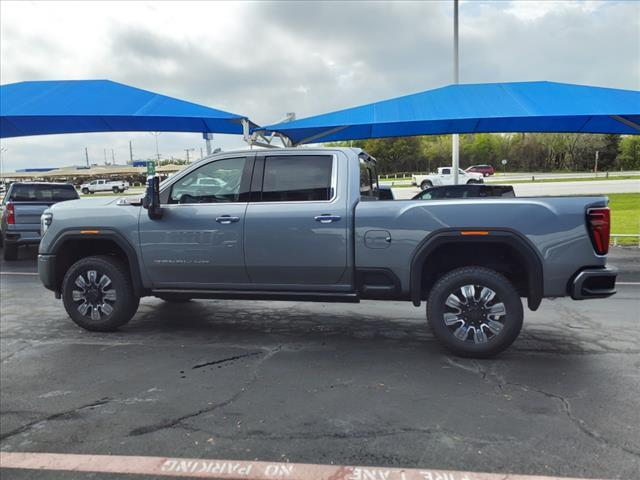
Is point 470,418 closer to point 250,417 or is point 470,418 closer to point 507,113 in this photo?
point 250,417

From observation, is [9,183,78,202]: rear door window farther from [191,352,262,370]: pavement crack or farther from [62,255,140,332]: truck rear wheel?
[191,352,262,370]: pavement crack

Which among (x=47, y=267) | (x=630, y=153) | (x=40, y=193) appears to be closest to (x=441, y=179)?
(x=630, y=153)

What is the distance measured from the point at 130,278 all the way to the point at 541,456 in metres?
4.25

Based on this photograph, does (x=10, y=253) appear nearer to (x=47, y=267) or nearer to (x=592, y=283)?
(x=47, y=267)

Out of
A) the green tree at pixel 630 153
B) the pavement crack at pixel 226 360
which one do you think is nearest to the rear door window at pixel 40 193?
the pavement crack at pixel 226 360

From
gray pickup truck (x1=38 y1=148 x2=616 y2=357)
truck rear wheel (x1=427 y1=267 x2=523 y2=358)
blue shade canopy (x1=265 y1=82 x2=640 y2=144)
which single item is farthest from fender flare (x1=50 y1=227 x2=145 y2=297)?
blue shade canopy (x1=265 y1=82 x2=640 y2=144)

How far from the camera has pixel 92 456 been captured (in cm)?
293

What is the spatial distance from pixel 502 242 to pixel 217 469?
9.68ft

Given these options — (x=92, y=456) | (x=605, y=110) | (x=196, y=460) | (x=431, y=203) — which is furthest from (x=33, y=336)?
(x=605, y=110)

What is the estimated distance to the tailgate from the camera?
1090 cm

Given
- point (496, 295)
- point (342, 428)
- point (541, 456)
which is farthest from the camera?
point (496, 295)

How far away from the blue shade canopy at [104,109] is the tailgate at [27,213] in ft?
6.42

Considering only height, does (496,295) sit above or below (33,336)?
above

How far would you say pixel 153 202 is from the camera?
498 centimetres
